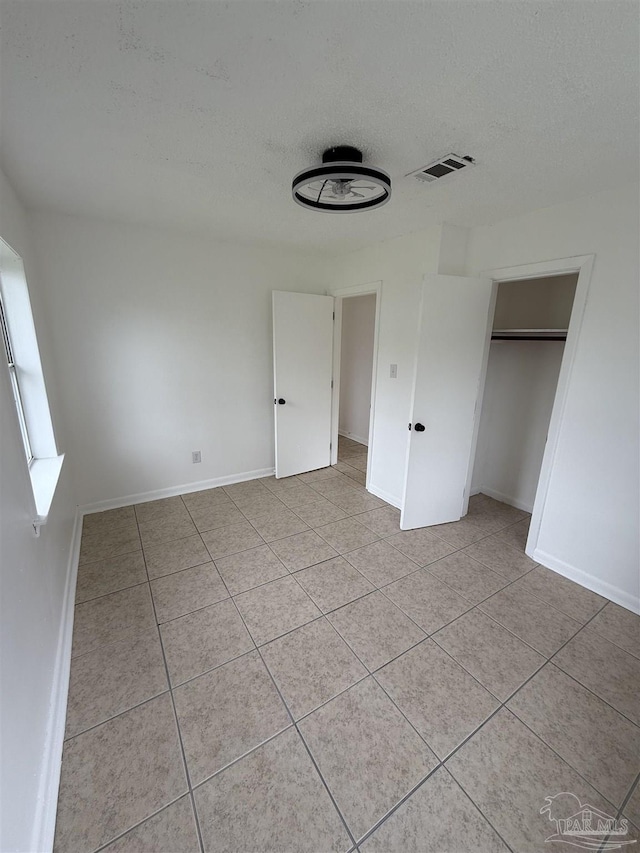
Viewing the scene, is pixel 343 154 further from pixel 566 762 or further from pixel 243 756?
pixel 566 762

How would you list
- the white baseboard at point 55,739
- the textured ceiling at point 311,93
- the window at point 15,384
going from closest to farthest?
the textured ceiling at point 311,93
the white baseboard at point 55,739
the window at point 15,384

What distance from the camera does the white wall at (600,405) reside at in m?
1.96

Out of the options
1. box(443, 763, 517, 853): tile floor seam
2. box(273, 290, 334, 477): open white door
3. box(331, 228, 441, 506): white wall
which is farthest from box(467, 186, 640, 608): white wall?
box(273, 290, 334, 477): open white door

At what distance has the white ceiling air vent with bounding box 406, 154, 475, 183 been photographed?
166 centimetres

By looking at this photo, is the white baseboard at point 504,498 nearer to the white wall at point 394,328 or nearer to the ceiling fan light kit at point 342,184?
the white wall at point 394,328

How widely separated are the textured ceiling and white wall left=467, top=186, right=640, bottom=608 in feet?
0.68

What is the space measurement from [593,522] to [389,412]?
1.73 metres

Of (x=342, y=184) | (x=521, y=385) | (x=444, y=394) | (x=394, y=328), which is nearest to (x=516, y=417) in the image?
(x=521, y=385)

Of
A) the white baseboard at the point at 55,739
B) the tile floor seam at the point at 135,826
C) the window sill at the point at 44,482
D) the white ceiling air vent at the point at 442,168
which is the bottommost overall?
the tile floor seam at the point at 135,826

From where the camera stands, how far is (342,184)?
1.69 m

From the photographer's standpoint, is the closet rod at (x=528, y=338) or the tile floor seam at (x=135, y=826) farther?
the closet rod at (x=528, y=338)

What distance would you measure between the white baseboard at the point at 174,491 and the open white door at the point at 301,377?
11.8 inches

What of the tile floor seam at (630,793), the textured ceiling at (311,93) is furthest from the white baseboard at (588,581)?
the textured ceiling at (311,93)

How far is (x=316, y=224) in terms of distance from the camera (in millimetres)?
2660
